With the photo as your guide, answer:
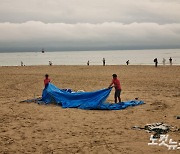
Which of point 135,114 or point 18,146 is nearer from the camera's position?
point 18,146

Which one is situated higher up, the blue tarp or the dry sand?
the blue tarp

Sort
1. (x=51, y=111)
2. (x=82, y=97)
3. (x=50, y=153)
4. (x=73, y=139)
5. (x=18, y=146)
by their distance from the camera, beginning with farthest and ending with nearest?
(x=82, y=97)
(x=51, y=111)
(x=73, y=139)
(x=18, y=146)
(x=50, y=153)

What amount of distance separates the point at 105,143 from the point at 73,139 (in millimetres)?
1094

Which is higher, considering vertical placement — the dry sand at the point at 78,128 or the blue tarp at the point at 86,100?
the blue tarp at the point at 86,100

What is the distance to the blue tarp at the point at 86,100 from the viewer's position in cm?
1329

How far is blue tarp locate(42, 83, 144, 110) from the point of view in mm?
13289

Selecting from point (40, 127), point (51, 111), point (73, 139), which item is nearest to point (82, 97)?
point (51, 111)

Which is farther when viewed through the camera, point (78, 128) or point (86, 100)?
point (86, 100)

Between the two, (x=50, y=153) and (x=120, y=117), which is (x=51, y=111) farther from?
(x=50, y=153)

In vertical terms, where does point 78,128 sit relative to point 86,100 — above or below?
below

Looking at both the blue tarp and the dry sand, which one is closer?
the dry sand

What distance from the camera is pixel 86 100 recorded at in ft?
45.1

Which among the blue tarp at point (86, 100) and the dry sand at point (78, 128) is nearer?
the dry sand at point (78, 128)

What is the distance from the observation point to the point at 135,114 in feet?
39.5
